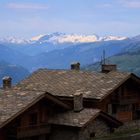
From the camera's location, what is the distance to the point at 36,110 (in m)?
37.3

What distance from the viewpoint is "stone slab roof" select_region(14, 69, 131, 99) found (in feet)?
138

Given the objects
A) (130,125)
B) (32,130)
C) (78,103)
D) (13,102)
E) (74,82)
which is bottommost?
(32,130)

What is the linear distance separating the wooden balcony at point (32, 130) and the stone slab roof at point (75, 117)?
2.42 feet

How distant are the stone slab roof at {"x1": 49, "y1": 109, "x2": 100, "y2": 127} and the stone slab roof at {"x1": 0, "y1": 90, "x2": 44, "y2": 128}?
276 cm

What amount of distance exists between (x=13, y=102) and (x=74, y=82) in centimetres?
1064

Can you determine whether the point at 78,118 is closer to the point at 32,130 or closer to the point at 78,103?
the point at 78,103

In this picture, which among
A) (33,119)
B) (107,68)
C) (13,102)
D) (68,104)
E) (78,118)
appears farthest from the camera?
(107,68)

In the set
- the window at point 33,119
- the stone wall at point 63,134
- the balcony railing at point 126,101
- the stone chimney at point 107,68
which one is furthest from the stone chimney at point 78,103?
the stone chimney at point 107,68

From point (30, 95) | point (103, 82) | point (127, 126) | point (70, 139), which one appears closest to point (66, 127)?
point (70, 139)

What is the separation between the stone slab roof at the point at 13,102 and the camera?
109 feet

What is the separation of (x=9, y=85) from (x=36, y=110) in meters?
9.67

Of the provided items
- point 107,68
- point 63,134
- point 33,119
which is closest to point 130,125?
point 107,68

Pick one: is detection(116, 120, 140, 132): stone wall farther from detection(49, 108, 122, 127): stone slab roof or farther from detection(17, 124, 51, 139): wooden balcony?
detection(17, 124, 51, 139): wooden balcony

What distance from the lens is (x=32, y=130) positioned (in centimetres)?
3638
